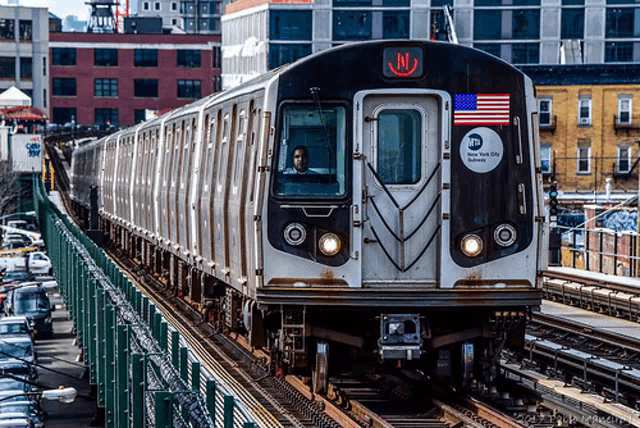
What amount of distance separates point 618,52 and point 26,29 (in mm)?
45148

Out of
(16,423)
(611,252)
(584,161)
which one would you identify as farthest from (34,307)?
(584,161)

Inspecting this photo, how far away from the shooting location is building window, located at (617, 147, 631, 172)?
54719 mm

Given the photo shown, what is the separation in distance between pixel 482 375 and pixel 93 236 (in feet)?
84.0

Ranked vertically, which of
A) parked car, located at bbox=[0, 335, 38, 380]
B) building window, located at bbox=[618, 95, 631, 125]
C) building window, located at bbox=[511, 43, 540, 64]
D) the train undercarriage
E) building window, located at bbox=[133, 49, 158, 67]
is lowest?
parked car, located at bbox=[0, 335, 38, 380]

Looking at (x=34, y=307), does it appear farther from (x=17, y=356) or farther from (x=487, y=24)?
(x=487, y=24)

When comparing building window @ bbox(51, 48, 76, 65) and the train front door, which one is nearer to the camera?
the train front door

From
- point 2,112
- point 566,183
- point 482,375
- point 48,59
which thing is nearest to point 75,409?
point 482,375

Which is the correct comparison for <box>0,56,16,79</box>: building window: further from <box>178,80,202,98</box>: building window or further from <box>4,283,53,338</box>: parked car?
<box>4,283,53,338</box>: parked car

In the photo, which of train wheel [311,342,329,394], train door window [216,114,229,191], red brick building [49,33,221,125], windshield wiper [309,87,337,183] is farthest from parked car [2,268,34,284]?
red brick building [49,33,221,125]

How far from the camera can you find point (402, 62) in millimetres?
12289

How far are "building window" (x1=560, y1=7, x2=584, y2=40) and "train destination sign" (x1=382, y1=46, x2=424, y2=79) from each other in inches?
2589

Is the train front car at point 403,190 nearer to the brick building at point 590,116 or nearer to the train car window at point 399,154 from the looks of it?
the train car window at point 399,154

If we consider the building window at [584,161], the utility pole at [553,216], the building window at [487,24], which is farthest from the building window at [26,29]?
the utility pole at [553,216]

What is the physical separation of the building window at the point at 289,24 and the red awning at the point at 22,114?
565 inches
